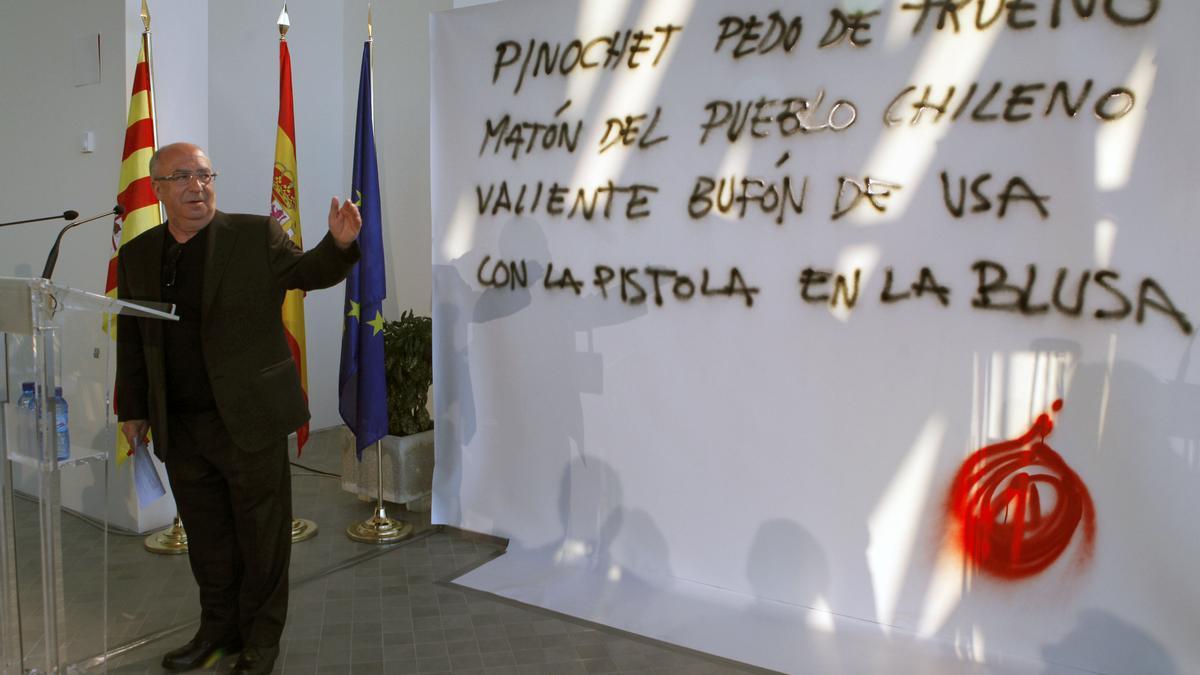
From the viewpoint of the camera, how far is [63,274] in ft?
13.9

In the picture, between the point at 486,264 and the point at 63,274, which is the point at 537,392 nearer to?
the point at 486,264

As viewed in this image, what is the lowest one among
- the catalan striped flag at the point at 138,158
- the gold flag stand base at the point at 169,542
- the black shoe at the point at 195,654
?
the black shoe at the point at 195,654

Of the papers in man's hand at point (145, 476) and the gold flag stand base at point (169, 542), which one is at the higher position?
the papers in man's hand at point (145, 476)

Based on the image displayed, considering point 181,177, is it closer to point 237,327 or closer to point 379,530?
point 237,327

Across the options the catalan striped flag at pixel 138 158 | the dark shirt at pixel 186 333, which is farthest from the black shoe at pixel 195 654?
the catalan striped flag at pixel 138 158

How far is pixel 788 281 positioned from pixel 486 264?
1.33 metres

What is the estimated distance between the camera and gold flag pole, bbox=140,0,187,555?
140 inches

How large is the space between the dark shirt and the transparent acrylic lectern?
1.64 feet

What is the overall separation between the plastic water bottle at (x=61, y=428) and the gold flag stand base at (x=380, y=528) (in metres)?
1.93

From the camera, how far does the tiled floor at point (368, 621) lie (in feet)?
8.68

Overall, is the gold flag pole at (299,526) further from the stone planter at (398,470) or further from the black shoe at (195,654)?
the black shoe at (195,654)

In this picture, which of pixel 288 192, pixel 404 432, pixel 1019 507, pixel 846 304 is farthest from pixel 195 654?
pixel 1019 507

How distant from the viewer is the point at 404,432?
161 inches

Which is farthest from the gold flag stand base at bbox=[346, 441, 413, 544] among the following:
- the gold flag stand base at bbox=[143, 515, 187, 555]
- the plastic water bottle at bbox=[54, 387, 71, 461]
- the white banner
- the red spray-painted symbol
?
the red spray-painted symbol
